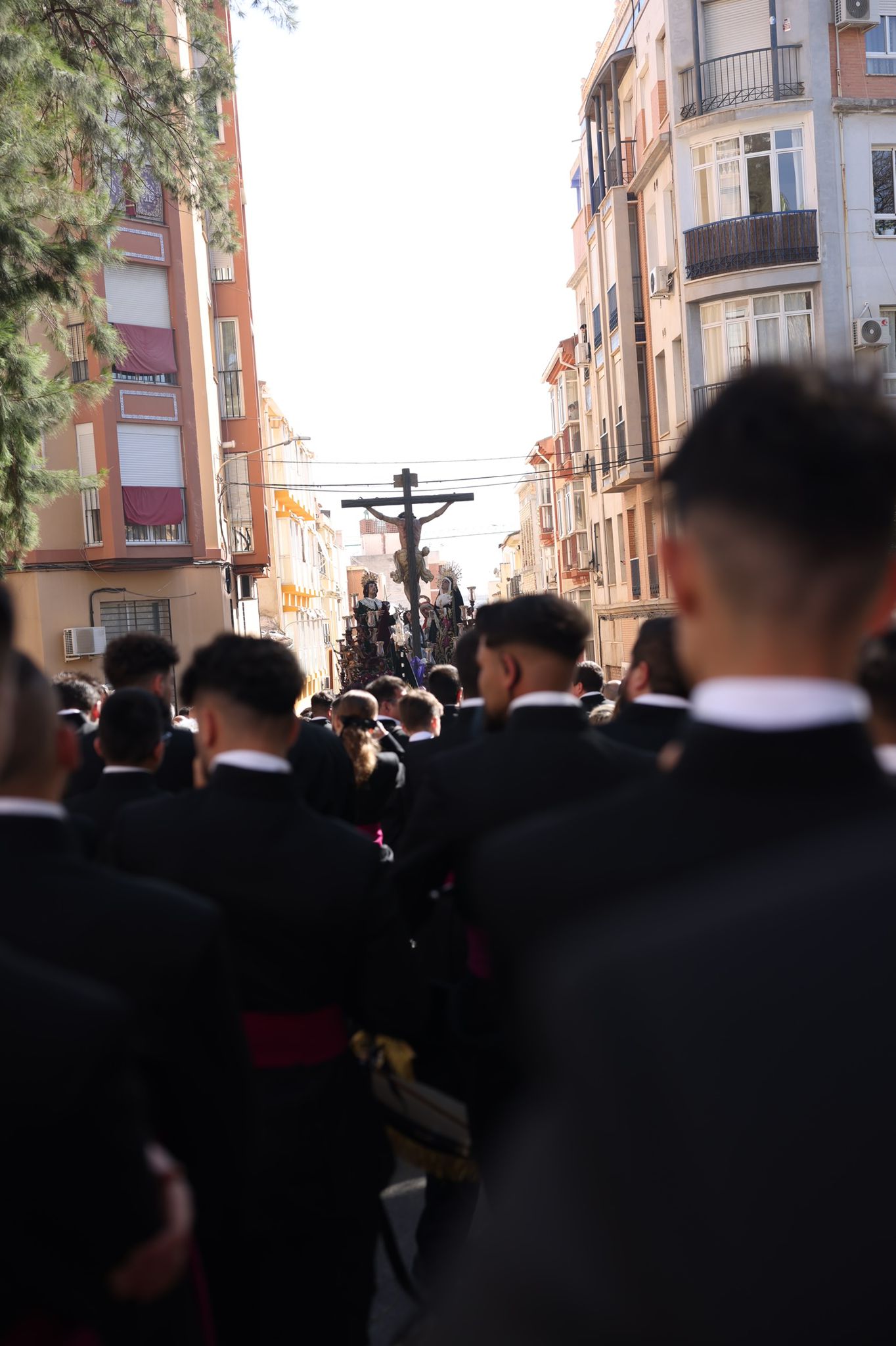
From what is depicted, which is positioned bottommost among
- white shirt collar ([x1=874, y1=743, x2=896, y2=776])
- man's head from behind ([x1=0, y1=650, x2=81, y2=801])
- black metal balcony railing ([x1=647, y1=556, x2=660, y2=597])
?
white shirt collar ([x1=874, y1=743, x2=896, y2=776])

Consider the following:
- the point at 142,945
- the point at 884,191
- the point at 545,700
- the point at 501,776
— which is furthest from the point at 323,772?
the point at 884,191

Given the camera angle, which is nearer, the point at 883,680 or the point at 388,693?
the point at 883,680

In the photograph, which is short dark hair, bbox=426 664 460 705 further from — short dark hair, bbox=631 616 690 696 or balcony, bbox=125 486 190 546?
balcony, bbox=125 486 190 546

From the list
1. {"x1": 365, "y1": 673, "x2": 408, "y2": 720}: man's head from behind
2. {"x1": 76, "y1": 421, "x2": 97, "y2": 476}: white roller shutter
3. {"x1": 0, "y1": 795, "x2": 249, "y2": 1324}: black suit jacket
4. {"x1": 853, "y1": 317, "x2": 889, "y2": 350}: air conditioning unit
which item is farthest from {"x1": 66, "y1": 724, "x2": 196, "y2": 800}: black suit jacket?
{"x1": 76, "y1": 421, "x2": 97, "y2": 476}: white roller shutter

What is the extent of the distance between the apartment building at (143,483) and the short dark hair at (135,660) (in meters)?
22.5

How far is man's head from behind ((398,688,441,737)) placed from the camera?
8023 millimetres

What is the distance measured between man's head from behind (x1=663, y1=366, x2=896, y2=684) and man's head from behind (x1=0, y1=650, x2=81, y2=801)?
4.27 ft

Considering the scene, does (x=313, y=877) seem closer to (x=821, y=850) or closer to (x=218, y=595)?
(x=821, y=850)

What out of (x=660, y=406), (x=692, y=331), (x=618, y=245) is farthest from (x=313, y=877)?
(x=618, y=245)

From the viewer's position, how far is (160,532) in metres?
29.6

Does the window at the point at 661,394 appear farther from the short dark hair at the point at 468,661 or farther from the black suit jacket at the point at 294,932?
the black suit jacket at the point at 294,932

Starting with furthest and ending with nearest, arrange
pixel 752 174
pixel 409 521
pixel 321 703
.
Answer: pixel 752 174 < pixel 409 521 < pixel 321 703

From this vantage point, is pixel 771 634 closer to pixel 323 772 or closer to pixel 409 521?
pixel 323 772

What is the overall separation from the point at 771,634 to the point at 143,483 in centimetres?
2898
